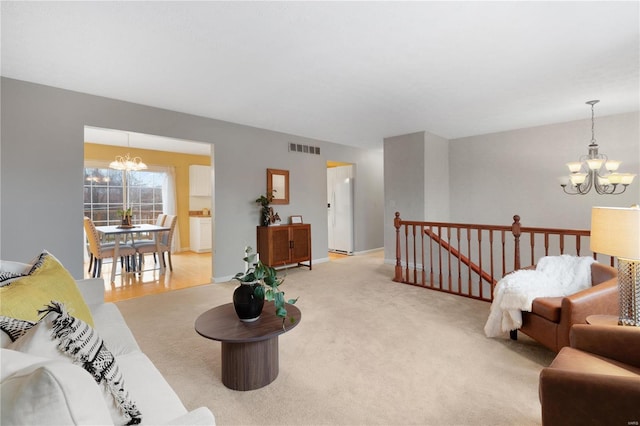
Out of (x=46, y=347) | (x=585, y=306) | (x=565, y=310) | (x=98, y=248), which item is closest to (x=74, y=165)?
(x=98, y=248)

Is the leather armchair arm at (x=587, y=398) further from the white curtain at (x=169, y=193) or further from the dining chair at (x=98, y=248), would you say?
the white curtain at (x=169, y=193)

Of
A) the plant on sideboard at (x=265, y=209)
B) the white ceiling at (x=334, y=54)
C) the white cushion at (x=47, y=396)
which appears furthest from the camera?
the plant on sideboard at (x=265, y=209)

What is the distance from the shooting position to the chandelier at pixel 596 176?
13.0ft

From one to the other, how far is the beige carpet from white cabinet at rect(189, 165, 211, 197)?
429 cm

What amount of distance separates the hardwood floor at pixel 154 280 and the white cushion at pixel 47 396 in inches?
150

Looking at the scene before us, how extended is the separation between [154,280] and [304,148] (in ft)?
11.3

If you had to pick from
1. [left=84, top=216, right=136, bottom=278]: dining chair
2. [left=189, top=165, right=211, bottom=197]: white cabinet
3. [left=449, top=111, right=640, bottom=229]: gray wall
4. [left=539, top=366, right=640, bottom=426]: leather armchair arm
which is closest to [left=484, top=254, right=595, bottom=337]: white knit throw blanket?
[left=539, top=366, right=640, bottom=426]: leather armchair arm

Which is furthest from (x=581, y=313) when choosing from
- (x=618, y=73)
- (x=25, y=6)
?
(x=25, y=6)

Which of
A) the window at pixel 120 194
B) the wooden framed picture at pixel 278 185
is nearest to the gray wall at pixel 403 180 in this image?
the wooden framed picture at pixel 278 185

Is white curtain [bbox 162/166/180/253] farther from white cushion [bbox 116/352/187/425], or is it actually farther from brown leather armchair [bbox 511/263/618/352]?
brown leather armchair [bbox 511/263/618/352]

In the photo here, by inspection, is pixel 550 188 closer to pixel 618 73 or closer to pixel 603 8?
pixel 618 73

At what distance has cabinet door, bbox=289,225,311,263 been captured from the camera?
535 cm

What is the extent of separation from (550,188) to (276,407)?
5.58 metres

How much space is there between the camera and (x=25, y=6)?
204 cm
